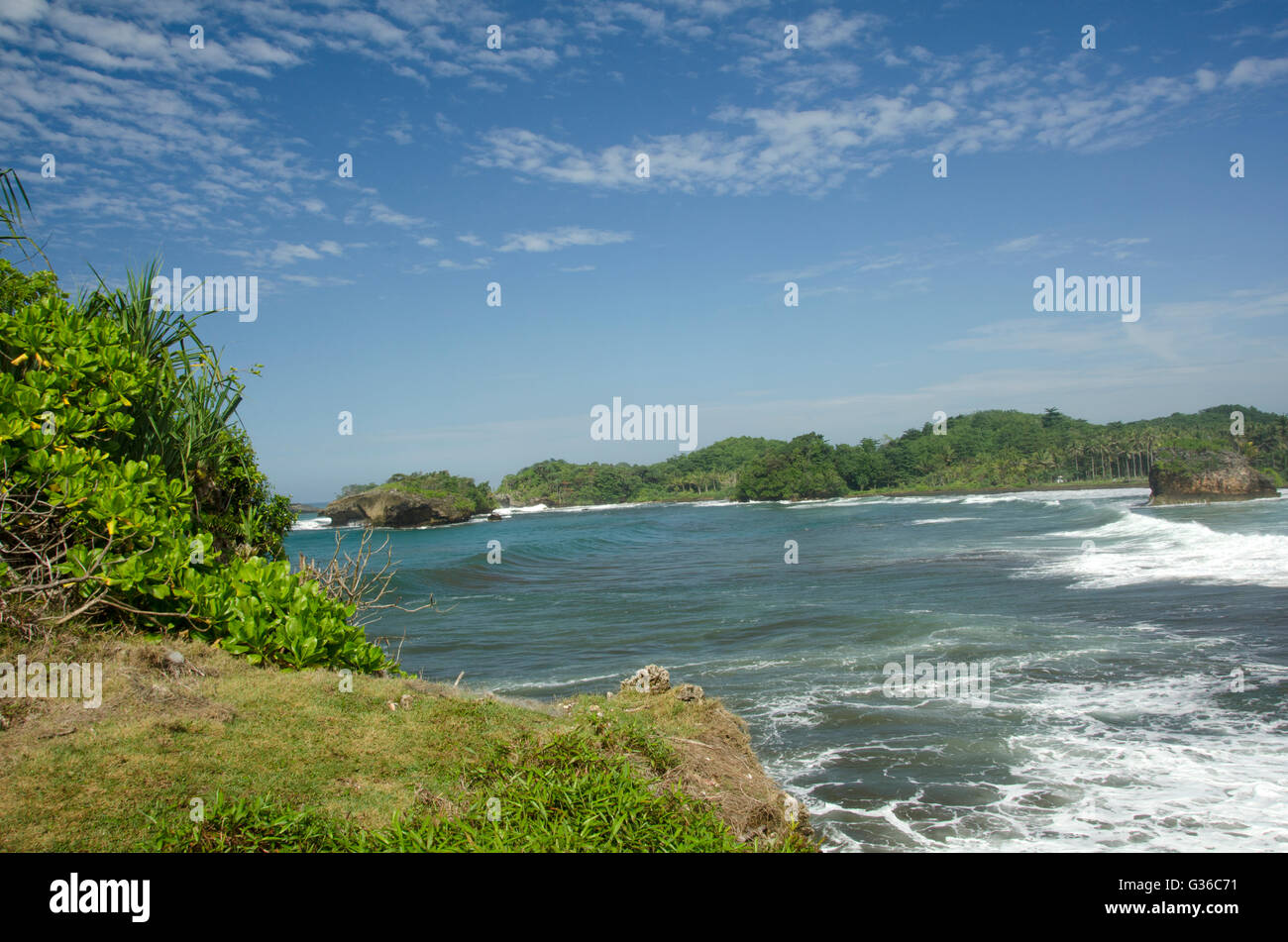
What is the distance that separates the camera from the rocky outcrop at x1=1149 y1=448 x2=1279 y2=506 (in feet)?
174

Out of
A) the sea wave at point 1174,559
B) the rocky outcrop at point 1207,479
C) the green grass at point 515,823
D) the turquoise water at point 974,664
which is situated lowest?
the turquoise water at point 974,664

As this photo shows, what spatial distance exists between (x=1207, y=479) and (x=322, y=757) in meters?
63.9

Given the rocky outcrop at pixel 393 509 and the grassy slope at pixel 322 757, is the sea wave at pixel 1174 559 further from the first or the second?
the rocky outcrop at pixel 393 509

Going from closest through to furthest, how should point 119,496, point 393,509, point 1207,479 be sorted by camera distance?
1. point 119,496
2. point 1207,479
3. point 393,509

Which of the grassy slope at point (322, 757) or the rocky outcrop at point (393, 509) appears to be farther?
the rocky outcrop at point (393, 509)

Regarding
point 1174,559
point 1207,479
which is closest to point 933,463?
point 1207,479

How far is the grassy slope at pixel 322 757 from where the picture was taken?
3.62m

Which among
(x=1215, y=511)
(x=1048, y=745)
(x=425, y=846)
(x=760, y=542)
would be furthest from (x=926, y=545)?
(x=425, y=846)

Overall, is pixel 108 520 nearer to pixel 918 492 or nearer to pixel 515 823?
pixel 515 823

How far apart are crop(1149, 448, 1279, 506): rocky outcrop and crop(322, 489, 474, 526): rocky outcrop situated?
5883cm

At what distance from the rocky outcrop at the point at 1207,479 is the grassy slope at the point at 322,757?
5822cm

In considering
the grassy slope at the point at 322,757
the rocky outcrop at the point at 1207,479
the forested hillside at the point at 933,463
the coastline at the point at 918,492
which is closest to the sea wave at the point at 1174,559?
the grassy slope at the point at 322,757

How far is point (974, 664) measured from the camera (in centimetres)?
1149

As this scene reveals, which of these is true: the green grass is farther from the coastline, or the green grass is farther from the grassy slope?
the coastline
